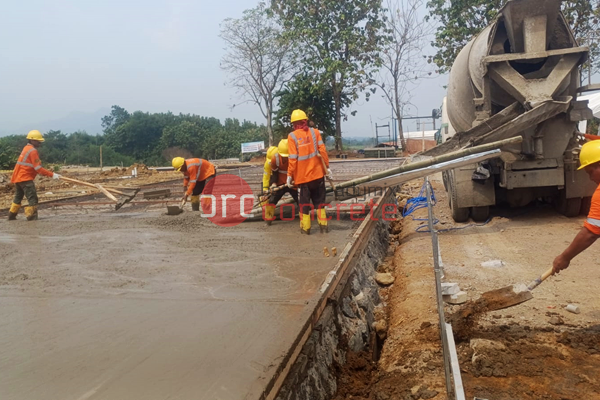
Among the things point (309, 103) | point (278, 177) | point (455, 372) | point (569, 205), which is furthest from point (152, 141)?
point (455, 372)

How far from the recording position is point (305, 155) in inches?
246

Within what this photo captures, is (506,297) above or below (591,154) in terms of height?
below

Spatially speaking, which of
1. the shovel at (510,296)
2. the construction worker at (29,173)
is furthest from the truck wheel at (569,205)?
the construction worker at (29,173)

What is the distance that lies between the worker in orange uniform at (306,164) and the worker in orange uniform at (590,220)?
3.46 meters

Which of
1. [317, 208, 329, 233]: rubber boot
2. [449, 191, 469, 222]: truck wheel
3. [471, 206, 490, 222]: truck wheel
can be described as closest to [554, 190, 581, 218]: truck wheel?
[471, 206, 490, 222]: truck wheel

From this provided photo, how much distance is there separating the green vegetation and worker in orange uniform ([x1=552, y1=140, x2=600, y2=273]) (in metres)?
33.1

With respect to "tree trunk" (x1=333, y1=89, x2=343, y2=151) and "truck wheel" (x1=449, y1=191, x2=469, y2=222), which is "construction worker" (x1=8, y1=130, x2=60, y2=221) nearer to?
"truck wheel" (x1=449, y1=191, x2=469, y2=222)

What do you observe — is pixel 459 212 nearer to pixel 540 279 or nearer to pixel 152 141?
pixel 540 279

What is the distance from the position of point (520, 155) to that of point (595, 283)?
9.11 ft

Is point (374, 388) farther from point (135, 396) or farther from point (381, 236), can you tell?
point (381, 236)

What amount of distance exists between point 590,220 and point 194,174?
6.63 m

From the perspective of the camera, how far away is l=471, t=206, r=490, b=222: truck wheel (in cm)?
722

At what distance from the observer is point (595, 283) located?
4289 mm

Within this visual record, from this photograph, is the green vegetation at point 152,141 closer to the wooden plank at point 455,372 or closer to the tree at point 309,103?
the tree at point 309,103
